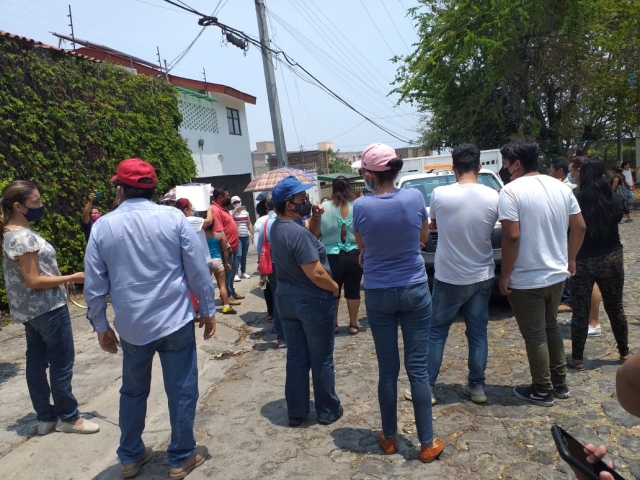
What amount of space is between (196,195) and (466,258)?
5.61m

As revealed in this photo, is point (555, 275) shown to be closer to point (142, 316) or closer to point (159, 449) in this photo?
point (142, 316)

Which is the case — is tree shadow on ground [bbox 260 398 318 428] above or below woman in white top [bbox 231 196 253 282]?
below

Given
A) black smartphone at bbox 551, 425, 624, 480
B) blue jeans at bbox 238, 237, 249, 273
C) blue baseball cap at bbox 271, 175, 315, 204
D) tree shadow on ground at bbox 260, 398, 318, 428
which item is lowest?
tree shadow on ground at bbox 260, 398, 318, 428

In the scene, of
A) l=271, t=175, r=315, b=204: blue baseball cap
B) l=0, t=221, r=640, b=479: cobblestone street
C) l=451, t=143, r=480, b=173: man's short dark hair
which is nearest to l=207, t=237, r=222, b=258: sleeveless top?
l=0, t=221, r=640, b=479: cobblestone street

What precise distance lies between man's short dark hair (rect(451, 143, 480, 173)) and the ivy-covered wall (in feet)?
23.1

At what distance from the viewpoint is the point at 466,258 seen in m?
3.90

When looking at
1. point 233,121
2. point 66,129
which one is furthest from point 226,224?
point 233,121

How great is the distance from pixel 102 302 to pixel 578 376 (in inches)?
148

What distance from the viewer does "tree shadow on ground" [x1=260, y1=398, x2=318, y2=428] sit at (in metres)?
4.03

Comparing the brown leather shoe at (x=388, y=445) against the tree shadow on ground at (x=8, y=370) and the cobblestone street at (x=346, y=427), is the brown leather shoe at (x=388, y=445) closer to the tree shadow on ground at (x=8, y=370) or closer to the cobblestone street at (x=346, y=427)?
the cobblestone street at (x=346, y=427)

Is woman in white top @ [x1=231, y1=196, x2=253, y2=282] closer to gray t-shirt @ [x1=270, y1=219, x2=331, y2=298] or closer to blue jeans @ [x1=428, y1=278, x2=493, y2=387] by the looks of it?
gray t-shirt @ [x1=270, y1=219, x2=331, y2=298]

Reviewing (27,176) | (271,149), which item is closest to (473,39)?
(27,176)

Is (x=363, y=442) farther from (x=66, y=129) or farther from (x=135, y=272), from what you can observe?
(x=66, y=129)

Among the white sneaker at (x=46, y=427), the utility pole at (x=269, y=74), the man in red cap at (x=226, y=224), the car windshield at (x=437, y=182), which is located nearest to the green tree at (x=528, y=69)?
the utility pole at (x=269, y=74)
